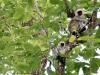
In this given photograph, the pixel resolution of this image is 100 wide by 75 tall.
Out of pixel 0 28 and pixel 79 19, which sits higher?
pixel 79 19

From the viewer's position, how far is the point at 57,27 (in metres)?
2.64

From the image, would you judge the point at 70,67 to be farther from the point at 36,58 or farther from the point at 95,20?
the point at 95,20

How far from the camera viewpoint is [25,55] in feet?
8.70

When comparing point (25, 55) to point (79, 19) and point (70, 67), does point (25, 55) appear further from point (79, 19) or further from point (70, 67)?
point (79, 19)

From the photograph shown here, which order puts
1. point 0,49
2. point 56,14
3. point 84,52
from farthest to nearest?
point 0,49, point 56,14, point 84,52

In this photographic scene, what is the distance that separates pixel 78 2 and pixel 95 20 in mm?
281

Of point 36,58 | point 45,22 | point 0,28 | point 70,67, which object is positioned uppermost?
point 45,22

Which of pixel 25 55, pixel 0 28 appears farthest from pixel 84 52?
pixel 0 28

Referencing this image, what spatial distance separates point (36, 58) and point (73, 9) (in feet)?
1.43

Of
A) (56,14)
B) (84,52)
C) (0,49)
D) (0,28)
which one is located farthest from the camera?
(0,28)

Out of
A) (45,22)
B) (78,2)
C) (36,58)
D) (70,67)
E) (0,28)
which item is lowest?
(0,28)

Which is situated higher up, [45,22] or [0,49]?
[45,22]

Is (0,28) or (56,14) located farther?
(0,28)

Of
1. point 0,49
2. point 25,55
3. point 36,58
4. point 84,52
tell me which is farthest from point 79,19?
point 0,49
